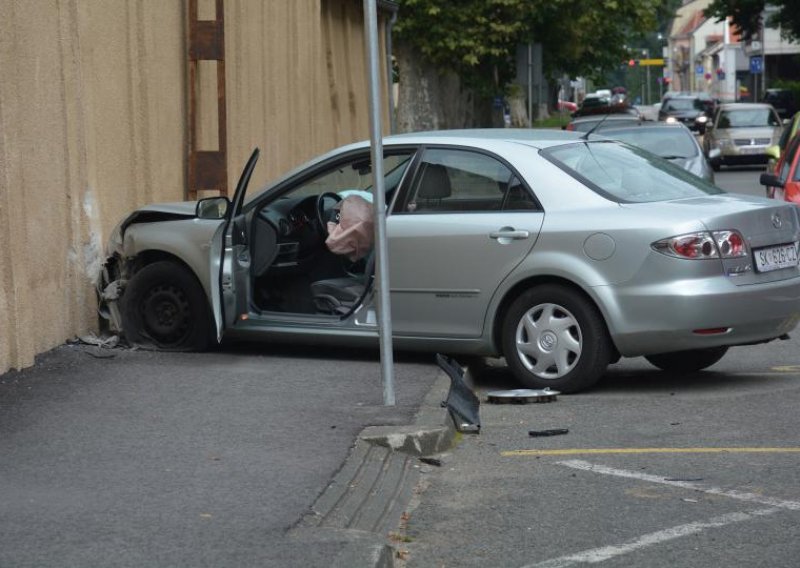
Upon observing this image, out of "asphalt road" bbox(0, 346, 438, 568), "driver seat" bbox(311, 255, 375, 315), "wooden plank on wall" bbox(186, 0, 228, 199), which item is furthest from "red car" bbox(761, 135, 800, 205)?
"asphalt road" bbox(0, 346, 438, 568)

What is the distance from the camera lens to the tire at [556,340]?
8.80 m

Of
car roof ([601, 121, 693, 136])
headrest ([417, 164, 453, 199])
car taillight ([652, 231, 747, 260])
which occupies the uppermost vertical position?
car roof ([601, 121, 693, 136])

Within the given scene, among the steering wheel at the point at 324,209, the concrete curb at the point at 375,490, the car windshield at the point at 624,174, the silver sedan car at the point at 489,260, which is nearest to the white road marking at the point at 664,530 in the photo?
the concrete curb at the point at 375,490

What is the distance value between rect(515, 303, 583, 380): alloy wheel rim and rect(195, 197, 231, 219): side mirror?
221 centimetres

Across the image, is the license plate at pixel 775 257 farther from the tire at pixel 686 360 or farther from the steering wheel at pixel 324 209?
the steering wheel at pixel 324 209

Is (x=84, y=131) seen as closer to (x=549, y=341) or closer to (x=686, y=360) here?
(x=549, y=341)

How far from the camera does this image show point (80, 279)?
34.3ft

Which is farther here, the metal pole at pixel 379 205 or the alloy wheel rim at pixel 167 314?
the alloy wheel rim at pixel 167 314

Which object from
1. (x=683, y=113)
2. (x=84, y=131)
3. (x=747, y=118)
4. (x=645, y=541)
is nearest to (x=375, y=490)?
(x=645, y=541)

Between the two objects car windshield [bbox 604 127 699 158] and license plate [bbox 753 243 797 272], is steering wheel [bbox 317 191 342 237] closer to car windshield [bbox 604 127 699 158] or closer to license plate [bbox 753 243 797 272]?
license plate [bbox 753 243 797 272]

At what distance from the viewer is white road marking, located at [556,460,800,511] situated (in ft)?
20.6

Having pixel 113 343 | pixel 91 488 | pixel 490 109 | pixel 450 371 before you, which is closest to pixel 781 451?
pixel 450 371

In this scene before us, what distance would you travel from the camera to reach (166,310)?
10.3 meters

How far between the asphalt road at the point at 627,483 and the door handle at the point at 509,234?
0.98 meters
